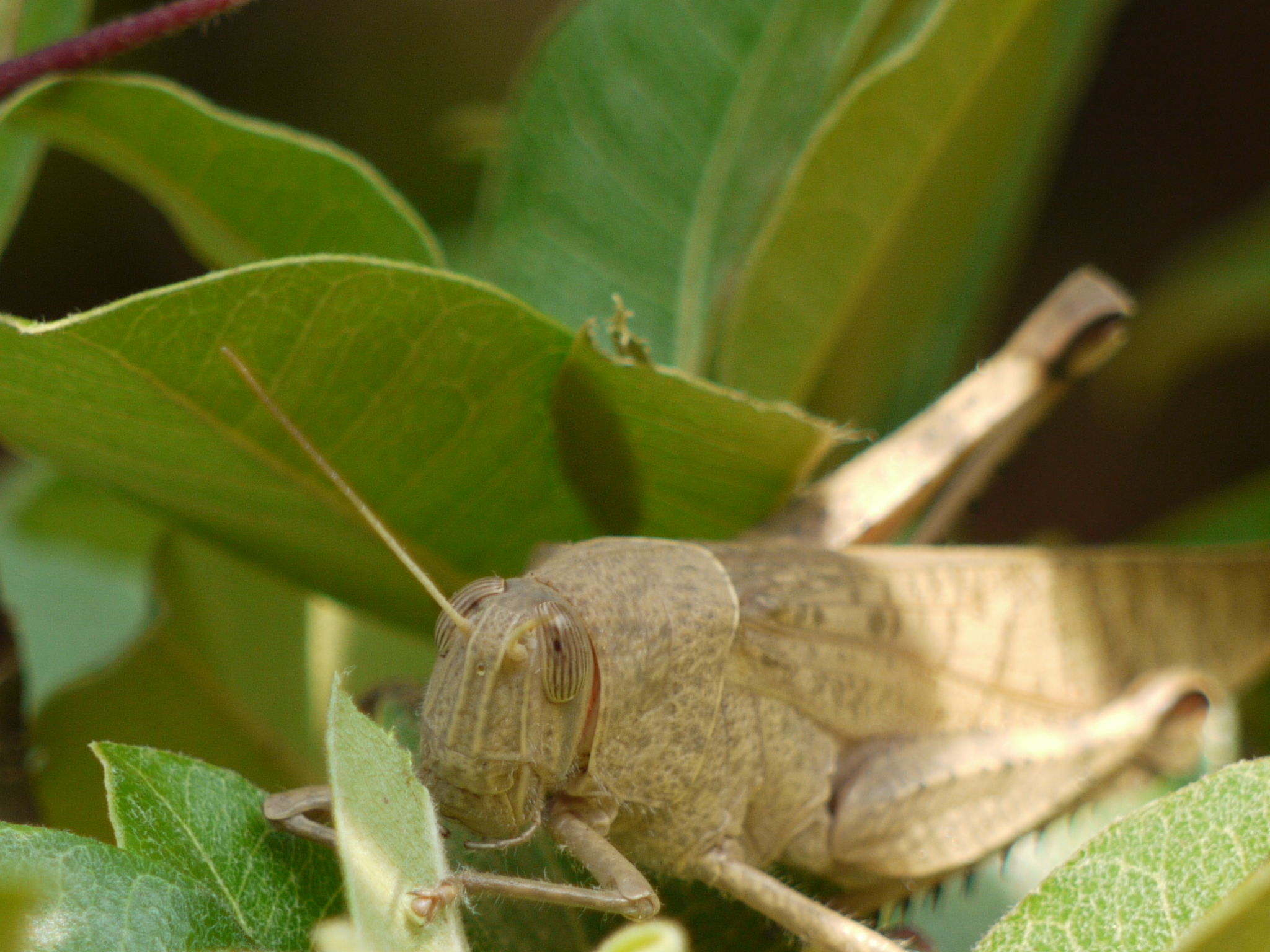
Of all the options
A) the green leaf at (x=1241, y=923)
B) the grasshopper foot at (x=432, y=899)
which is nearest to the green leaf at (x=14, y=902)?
the grasshopper foot at (x=432, y=899)

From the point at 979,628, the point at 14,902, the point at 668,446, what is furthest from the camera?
the point at 979,628

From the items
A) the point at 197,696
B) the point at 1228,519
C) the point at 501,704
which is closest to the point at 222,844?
the point at 501,704

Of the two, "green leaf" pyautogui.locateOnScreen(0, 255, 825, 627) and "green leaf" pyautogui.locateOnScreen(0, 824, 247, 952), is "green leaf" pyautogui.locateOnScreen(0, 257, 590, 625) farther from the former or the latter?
"green leaf" pyautogui.locateOnScreen(0, 824, 247, 952)

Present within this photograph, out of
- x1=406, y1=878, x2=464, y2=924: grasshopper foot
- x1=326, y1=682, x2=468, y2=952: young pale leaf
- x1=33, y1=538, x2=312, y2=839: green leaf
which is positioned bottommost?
x1=33, y1=538, x2=312, y2=839: green leaf

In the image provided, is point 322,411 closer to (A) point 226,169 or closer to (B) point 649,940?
(A) point 226,169

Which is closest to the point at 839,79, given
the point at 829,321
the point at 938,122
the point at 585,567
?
the point at 938,122

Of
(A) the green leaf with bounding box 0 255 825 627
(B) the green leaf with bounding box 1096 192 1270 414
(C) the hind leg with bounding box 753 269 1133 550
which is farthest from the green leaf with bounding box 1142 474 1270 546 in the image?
(A) the green leaf with bounding box 0 255 825 627
